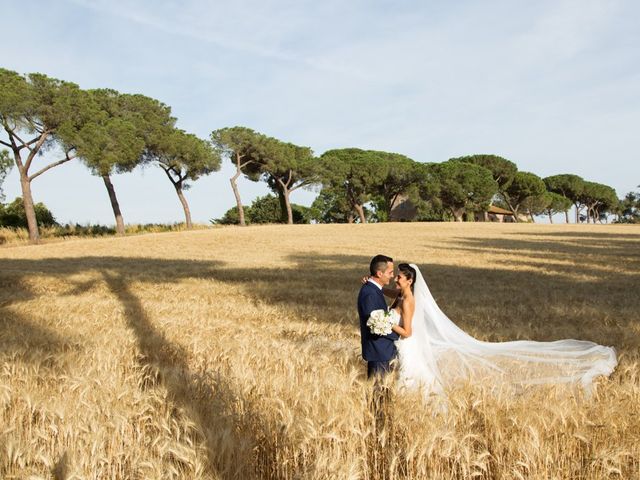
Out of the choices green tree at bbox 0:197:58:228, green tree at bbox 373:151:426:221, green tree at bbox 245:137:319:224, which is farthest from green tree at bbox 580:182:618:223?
green tree at bbox 0:197:58:228

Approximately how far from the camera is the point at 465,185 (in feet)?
291

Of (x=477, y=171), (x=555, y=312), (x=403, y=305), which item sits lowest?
(x=555, y=312)

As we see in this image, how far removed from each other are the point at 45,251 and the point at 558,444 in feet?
106

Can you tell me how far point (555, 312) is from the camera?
11.9 meters

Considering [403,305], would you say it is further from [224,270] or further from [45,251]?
[45,251]

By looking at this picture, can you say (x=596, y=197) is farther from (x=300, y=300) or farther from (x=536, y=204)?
(x=300, y=300)

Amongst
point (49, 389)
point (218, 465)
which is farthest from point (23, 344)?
point (218, 465)

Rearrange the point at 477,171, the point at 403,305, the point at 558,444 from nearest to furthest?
the point at 558,444 → the point at 403,305 → the point at 477,171

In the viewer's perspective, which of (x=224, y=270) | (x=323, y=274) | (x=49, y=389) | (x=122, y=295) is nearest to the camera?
(x=49, y=389)

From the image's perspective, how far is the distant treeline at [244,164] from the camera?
39.4m

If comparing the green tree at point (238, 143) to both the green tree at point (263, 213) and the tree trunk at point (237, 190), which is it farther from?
the green tree at point (263, 213)

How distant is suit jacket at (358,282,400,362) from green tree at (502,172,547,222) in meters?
109

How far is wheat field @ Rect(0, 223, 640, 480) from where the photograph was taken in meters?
3.75

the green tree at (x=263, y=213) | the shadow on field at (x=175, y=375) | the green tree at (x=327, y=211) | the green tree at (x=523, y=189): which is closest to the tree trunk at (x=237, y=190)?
the green tree at (x=263, y=213)
